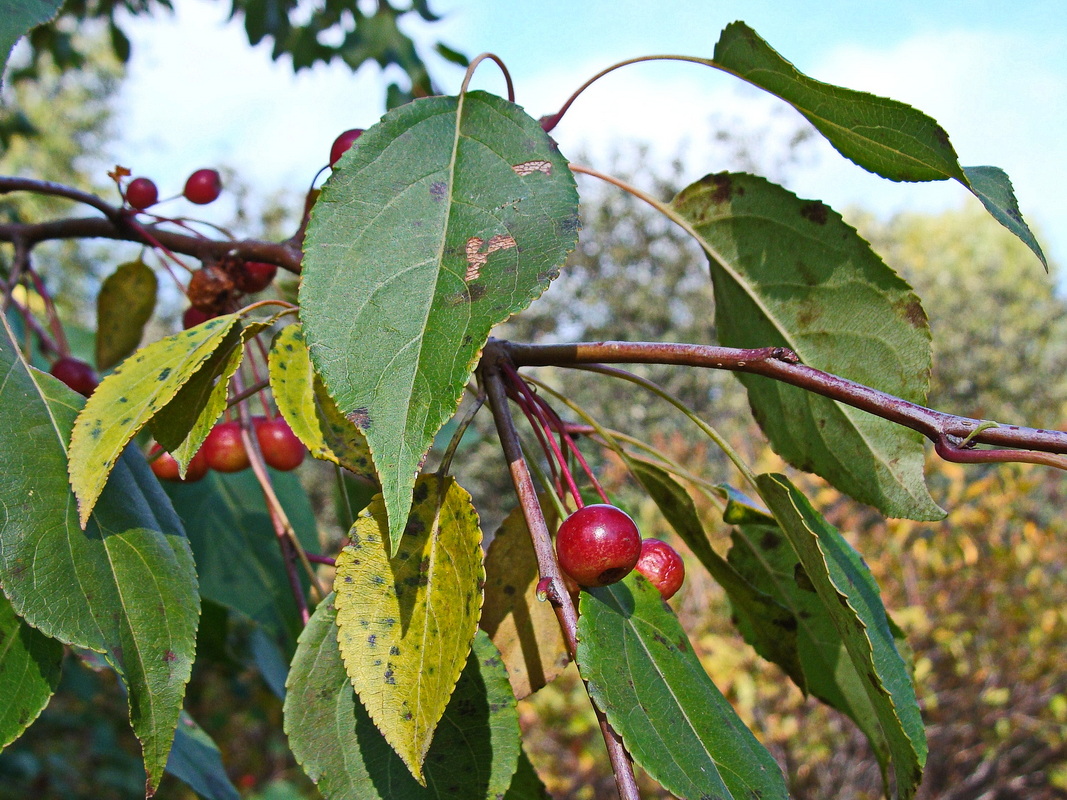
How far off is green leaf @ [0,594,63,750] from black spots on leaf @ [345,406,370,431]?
1.00 ft

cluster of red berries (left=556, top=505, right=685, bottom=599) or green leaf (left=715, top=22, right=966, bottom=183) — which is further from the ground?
green leaf (left=715, top=22, right=966, bottom=183)

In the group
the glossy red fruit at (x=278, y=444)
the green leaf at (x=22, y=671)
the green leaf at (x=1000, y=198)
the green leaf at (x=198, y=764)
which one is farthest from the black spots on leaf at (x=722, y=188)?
the green leaf at (x=198, y=764)

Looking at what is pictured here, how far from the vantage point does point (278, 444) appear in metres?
0.99

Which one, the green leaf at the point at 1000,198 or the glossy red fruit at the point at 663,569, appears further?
the glossy red fruit at the point at 663,569

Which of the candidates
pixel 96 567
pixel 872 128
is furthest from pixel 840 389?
pixel 96 567

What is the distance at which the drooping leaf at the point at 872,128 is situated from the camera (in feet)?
1.95

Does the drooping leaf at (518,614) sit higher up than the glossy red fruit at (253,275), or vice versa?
the glossy red fruit at (253,275)

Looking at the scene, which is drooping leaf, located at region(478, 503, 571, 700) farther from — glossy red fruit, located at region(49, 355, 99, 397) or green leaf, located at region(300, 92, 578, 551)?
glossy red fruit, located at region(49, 355, 99, 397)

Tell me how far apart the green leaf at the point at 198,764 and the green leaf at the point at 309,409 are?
435 millimetres

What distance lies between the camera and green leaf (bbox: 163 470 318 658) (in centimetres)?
104

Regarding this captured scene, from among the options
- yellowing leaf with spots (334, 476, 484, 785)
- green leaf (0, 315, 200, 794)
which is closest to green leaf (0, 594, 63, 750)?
green leaf (0, 315, 200, 794)

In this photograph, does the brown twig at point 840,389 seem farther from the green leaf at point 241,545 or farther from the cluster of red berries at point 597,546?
the green leaf at point 241,545

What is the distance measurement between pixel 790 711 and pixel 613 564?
3.41 meters

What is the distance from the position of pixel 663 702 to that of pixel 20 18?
0.70 meters
